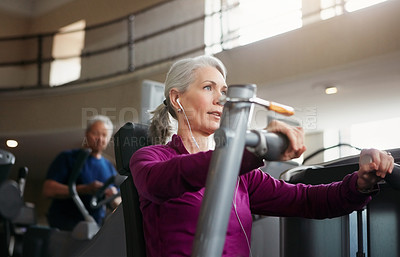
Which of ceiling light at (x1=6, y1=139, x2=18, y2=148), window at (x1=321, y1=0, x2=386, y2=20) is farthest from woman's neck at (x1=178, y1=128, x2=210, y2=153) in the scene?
ceiling light at (x1=6, y1=139, x2=18, y2=148)

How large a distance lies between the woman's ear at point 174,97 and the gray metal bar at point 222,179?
26.6 inches

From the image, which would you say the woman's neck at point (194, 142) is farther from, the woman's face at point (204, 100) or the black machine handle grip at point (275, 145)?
the black machine handle grip at point (275, 145)

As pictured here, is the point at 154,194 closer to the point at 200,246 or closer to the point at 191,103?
the point at 200,246

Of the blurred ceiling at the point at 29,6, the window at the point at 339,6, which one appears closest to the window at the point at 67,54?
the blurred ceiling at the point at 29,6

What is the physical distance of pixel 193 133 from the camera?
1424 mm

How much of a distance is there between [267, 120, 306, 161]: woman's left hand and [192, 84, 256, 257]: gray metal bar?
5 centimetres

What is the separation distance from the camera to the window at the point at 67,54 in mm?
8586

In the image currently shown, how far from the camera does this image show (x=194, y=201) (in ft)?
4.17

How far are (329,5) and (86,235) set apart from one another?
3.37 meters

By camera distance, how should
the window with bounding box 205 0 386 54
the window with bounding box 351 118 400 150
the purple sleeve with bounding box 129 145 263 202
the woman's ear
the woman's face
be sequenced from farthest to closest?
the window with bounding box 351 118 400 150 → the window with bounding box 205 0 386 54 → the woman's ear → the woman's face → the purple sleeve with bounding box 129 145 263 202

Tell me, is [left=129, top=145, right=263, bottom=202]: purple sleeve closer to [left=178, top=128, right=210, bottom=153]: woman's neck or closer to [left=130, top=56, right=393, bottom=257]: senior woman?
[left=130, top=56, right=393, bottom=257]: senior woman

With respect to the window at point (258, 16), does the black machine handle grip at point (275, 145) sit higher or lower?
lower

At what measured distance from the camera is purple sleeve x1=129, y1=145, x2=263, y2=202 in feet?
3.15

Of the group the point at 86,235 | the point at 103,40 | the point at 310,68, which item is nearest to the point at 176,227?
the point at 86,235
